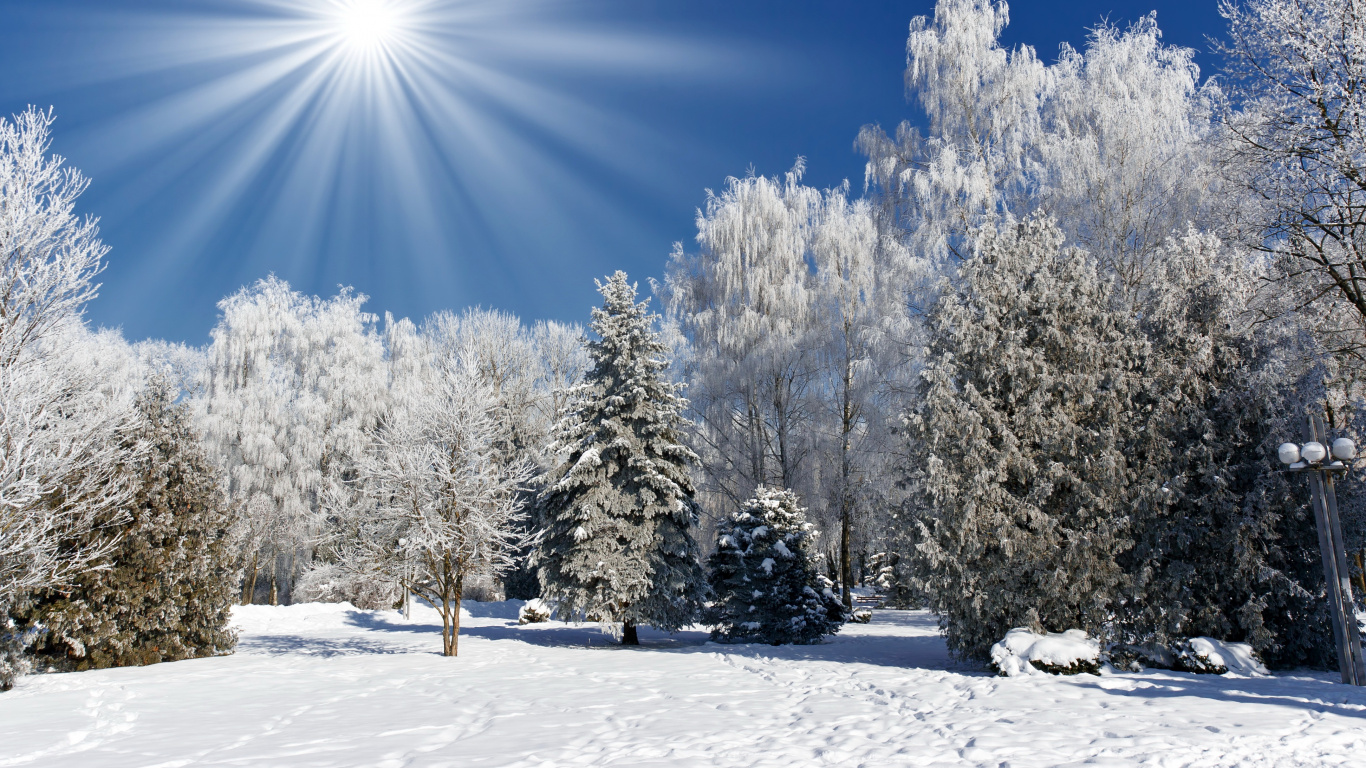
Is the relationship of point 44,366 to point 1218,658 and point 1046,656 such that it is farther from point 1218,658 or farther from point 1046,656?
point 1218,658

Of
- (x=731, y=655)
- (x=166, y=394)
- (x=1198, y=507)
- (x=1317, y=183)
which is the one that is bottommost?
(x=731, y=655)

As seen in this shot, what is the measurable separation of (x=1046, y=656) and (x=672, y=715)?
5085 millimetres

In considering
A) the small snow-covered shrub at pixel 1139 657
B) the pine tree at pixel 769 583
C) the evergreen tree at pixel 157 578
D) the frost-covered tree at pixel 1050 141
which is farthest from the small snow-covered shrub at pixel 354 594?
the small snow-covered shrub at pixel 1139 657

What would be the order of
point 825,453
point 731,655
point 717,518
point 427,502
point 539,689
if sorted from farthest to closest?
point 717,518, point 825,453, point 427,502, point 731,655, point 539,689

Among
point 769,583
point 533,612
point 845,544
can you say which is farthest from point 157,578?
point 845,544

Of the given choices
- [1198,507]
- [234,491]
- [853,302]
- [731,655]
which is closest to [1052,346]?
[1198,507]

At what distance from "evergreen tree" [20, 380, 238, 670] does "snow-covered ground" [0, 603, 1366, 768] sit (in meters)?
1.06

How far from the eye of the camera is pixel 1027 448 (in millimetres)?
10406

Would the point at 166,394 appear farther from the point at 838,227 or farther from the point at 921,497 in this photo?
the point at 838,227

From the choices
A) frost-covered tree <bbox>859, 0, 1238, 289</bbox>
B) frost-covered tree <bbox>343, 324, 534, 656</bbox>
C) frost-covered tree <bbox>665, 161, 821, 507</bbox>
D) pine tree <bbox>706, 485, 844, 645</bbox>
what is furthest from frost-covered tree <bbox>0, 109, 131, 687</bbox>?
frost-covered tree <bbox>859, 0, 1238, 289</bbox>

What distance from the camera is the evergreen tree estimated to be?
39.5 feet

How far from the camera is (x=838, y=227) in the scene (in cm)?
2105

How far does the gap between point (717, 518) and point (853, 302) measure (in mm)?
7053

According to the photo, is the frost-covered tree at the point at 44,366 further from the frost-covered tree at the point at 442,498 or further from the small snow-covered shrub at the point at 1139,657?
the small snow-covered shrub at the point at 1139,657
